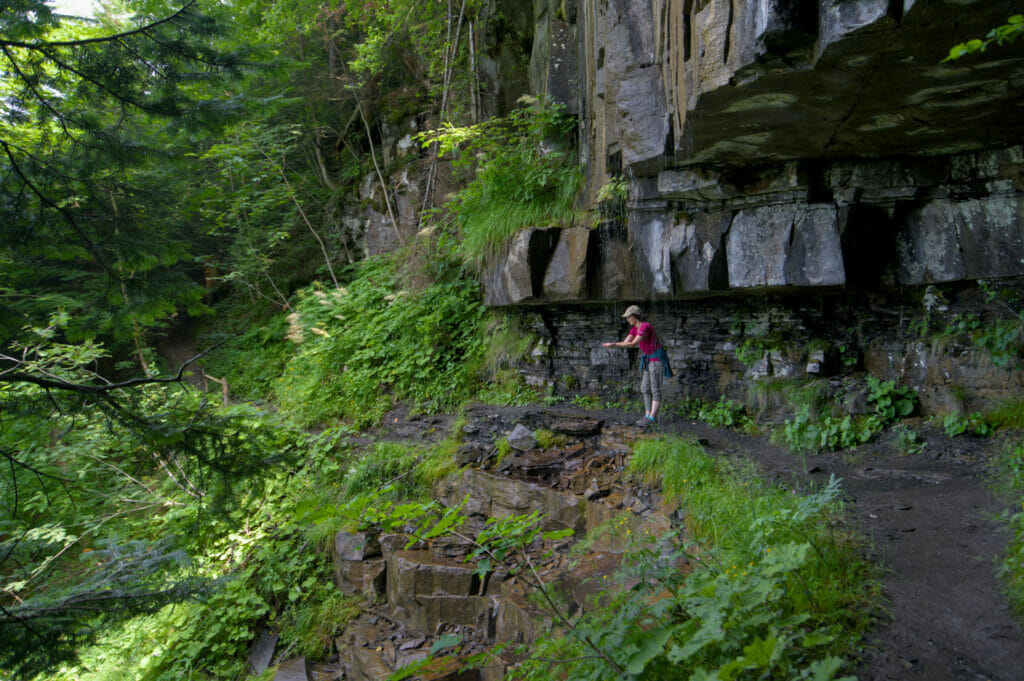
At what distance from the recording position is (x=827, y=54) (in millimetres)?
3281

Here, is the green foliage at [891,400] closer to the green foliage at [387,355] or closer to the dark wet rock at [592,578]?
the dark wet rock at [592,578]

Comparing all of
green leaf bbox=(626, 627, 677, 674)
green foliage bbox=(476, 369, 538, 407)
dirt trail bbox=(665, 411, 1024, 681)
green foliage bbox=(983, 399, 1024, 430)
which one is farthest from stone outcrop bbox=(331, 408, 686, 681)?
green foliage bbox=(983, 399, 1024, 430)

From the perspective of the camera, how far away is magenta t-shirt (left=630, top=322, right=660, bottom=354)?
636 centimetres

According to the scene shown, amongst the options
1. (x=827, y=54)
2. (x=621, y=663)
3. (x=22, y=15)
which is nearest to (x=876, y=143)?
(x=827, y=54)

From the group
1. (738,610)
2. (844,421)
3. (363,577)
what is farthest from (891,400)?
(363,577)

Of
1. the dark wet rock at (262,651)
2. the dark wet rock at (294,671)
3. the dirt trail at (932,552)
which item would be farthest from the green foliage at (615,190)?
the dark wet rock at (262,651)

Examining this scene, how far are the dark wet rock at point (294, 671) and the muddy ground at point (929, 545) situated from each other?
482cm

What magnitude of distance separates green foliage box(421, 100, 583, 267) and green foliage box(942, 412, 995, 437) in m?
4.99

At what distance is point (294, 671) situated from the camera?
17.4 feet

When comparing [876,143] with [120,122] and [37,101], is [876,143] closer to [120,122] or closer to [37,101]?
[120,122]

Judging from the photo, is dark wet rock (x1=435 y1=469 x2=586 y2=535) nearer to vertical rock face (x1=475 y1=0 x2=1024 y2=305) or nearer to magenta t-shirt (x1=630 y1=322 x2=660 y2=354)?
magenta t-shirt (x1=630 y1=322 x2=660 y2=354)

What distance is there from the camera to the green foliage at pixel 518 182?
8.08 metres

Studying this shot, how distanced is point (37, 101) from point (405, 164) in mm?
9351

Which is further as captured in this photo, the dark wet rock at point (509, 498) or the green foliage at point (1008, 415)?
the dark wet rock at point (509, 498)
